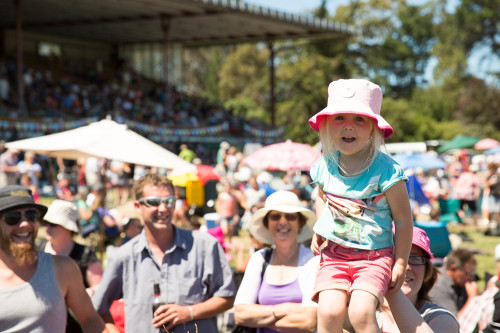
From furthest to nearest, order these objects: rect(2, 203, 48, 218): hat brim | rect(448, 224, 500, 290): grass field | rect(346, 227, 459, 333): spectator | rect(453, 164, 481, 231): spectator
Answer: rect(453, 164, 481, 231): spectator → rect(448, 224, 500, 290): grass field → rect(2, 203, 48, 218): hat brim → rect(346, 227, 459, 333): spectator

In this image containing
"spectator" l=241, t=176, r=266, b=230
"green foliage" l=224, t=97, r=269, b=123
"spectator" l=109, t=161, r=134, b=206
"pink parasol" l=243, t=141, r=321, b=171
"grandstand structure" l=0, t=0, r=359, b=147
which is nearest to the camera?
"pink parasol" l=243, t=141, r=321, b=171

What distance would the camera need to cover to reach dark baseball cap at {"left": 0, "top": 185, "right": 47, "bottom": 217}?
3.29 metres

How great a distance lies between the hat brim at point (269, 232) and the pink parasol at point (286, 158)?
6749 mm

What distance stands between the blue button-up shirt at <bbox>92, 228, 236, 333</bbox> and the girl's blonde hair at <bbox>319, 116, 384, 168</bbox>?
154 centimetres

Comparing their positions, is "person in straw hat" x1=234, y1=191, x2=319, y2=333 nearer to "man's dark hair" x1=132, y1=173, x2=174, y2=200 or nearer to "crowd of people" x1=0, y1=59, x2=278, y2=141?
"man's dark hair" x1=132, y1=173, x2=174, y2=200

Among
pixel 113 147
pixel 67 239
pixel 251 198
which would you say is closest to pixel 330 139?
pixel 67 239

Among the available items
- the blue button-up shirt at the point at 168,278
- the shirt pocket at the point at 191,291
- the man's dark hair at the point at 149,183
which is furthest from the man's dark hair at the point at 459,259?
the man's dark hair at the point at 149,183

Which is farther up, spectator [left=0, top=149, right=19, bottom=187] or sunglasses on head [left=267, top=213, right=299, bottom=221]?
sunglasses on head [left=267, top=213, right=299, bottom=221]

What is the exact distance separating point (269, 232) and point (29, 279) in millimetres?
1632

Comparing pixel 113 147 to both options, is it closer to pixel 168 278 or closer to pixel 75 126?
pixel 168 278

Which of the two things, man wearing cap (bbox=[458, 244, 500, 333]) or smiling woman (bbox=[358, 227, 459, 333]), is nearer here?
smiling woman (bbox=[358, 227, 459, 333])

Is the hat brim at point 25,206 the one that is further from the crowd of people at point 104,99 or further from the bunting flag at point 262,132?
the bunting flag at point 262,132

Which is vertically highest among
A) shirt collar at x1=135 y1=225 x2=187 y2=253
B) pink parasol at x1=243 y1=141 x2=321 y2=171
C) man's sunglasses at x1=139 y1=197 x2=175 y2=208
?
man's sunglasses at x1=139 y1=197 x2=175 y2=208

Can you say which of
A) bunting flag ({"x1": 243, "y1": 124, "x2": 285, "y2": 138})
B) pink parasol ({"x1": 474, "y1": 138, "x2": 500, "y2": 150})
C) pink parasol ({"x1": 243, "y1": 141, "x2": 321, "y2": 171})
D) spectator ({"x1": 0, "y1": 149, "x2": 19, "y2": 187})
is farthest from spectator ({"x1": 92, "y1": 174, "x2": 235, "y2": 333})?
bunting flag ({"x1": 243, "y1": 124, "x2": 285, "y2": 138})
